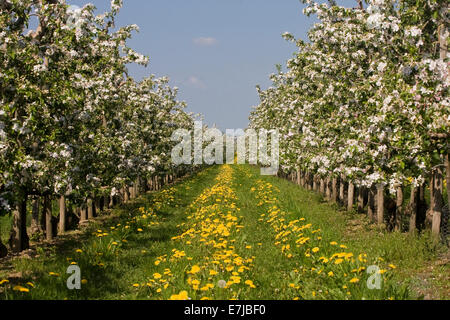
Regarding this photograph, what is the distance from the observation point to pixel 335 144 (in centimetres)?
1853

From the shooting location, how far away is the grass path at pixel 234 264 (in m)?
8.84

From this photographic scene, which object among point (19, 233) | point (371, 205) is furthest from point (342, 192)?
point (19, 233)

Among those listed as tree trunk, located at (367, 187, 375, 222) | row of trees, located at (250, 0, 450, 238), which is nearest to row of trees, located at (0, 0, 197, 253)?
row of trees, located at (250, 0, 450, 238)

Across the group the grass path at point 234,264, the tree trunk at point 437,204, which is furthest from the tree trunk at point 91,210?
the tree trunk at point 437,204

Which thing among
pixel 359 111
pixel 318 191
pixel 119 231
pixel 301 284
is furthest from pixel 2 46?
pixel 318 191

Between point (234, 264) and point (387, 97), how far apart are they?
5.41m

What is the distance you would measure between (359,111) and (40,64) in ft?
35.9

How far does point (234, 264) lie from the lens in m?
10.6

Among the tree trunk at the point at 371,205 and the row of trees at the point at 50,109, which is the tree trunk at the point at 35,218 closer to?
the row of trees at the point at 50,109

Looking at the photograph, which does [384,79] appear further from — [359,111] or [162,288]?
[162,288]

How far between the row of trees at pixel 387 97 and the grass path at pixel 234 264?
2137 mm
